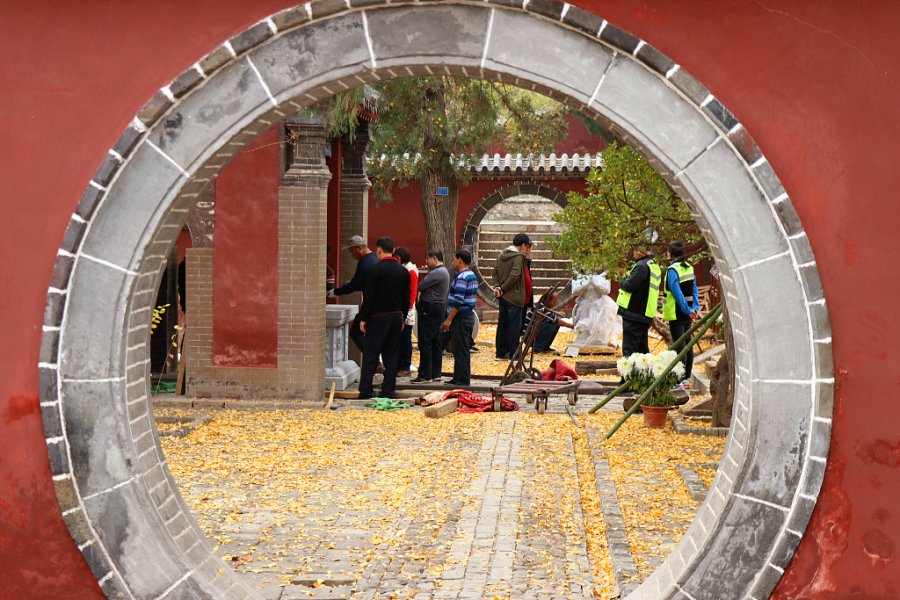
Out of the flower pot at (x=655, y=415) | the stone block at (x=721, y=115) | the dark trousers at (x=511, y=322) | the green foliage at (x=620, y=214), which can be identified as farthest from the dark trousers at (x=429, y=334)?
the stone block at (x=721, y=115)

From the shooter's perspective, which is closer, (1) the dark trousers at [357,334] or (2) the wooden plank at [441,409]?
(2) the wooden plank at [441,409]

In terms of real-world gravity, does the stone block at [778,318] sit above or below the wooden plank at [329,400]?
above

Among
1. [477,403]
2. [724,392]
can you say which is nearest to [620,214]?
[724,392]

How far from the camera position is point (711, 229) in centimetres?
327

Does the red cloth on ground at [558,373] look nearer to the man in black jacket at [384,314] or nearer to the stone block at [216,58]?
the man in black jacket at [384,314]

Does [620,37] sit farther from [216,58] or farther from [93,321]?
[93,321]

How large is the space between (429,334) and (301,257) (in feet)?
7.13

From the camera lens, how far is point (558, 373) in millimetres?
10250

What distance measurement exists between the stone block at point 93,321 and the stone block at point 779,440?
8.18ft

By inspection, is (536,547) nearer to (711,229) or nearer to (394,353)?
(711,229)

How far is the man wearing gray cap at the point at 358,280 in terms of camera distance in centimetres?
1002

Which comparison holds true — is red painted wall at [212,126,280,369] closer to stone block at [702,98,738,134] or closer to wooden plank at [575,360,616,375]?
wooden plank at [575,360,616,375]

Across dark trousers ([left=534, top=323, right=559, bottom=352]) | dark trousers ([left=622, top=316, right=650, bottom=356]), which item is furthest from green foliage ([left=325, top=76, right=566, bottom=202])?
dark trousers ([left=622, top=316, right=650, bottom=356])

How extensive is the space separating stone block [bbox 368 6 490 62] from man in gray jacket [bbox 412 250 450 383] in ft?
23.8
